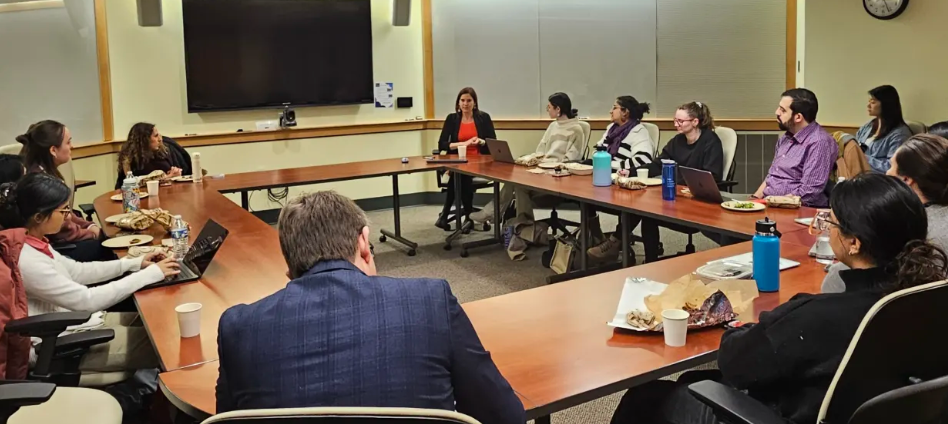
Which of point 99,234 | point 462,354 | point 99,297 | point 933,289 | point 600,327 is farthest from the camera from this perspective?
point 99,234

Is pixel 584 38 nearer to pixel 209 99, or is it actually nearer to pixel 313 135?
pixel 313 135

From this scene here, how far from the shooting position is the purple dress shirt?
3.84 metres

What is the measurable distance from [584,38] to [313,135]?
2649mm

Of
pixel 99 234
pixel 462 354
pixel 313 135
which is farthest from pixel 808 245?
pixel 313 135

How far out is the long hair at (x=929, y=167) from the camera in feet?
7.46

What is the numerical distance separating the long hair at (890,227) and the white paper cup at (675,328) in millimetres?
413

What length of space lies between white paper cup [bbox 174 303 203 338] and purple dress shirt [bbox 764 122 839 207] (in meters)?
3.02

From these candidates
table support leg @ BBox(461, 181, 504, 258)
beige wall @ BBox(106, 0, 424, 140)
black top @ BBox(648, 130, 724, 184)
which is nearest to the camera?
black top @ BBox(648, 130, 724, 184)

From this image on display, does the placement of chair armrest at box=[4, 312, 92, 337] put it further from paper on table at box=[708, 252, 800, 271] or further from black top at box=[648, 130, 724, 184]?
black top at box=[648, 130, 724, 184]

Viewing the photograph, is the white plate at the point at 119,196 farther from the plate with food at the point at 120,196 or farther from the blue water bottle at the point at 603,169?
the blue water bottle at the point at 603,169

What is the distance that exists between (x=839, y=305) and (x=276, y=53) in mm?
6139

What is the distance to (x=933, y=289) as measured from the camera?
1.40m

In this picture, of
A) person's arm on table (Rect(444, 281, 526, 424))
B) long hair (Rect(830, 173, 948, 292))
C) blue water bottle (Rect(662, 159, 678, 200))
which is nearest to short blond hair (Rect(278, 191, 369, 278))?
person's arm on table (Rect(444, 281, 526, 424))

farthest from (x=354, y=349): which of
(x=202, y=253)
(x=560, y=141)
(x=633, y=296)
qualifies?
(x=560, y=141)
